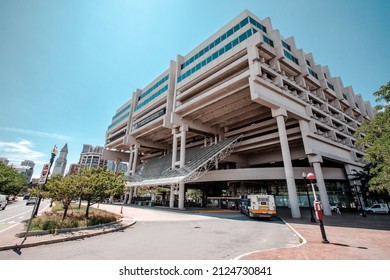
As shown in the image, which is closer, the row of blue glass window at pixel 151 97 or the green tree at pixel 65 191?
the green tree at pixel 65 191

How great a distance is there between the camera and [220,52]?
1227 inches

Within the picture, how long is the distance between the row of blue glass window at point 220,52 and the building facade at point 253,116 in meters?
0.18

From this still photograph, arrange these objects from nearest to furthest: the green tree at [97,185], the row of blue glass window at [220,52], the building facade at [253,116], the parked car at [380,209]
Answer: the green tree at [97,185] < the building facade at [253,116] < the row of blue glass window at [220,52] < the parked car at [380,209]

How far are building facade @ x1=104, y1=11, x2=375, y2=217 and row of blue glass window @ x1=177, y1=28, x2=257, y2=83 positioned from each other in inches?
7.2

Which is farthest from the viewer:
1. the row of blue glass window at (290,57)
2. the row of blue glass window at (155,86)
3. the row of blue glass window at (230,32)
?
the row of blue glass window at (155,86)

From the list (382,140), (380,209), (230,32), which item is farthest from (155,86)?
(380,209)

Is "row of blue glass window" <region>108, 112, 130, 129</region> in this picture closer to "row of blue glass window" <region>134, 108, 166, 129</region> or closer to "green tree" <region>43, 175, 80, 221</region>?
"row of blue glass window" <region>134, 108, 166, 129</region>

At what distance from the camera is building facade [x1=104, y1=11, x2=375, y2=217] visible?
88.1 feet

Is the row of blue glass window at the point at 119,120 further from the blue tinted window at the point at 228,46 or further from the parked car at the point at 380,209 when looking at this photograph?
the parked car at the point at 380,209

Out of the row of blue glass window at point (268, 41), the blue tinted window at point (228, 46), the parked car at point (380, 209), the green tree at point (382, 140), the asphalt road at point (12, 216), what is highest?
the row of blue glass window at point (268, 41)

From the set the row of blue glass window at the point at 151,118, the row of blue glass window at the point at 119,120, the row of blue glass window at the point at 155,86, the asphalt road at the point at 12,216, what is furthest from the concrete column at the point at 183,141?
the row of blue glass window at the point at 119,120

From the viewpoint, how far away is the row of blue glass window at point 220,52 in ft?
91.0

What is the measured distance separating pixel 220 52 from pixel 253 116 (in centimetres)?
1313

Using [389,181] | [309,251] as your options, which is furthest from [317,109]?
[309,251]
